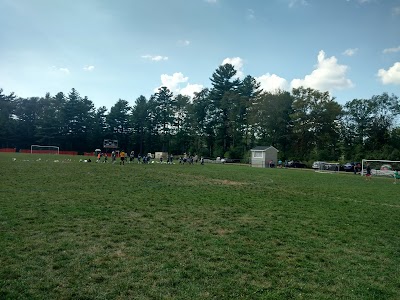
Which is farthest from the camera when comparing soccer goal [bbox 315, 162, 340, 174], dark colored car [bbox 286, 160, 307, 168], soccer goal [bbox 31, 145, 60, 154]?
soccer goal [bbox 31, 145, 60, 154]

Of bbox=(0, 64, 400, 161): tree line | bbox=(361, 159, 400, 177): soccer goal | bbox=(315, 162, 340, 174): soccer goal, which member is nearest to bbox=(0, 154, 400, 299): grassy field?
bbox=(361, 159, 400, 177): soccer goal

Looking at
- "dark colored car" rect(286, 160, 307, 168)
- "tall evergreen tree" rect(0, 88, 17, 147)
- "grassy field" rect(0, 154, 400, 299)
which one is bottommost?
"grassy field" rect(0, 154, 400, 299)

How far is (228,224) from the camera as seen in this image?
887 centimetres

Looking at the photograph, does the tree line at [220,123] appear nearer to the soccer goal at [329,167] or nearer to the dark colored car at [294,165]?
the dark colored car at [294,165]

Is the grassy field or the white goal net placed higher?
the white goal net

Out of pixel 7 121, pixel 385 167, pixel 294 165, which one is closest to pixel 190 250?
pixel 385 167

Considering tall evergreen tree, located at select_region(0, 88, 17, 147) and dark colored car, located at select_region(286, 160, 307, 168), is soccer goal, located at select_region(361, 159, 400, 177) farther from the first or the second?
tall evergreen tree, located at select_region(0, 88, 17, 147)

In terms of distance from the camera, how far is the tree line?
61.8 m

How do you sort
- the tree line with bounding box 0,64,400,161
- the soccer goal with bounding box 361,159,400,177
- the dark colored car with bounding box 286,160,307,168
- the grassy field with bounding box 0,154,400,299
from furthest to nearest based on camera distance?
the tree line with bounding box 0,64,400,161, the dark colored car with bounding box 286,160,307,168, the soccer goal with bounding box 361,159,400,177, the grassy field with bounding box 0,154,400,299

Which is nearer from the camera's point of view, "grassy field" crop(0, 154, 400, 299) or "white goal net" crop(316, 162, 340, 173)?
"grassy field" crop(0, 154, 400, 299)

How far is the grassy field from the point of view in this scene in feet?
15.4

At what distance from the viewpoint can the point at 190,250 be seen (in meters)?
6.42

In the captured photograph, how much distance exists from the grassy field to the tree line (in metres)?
53.0

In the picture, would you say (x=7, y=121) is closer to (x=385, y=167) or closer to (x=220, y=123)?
(x=220, y=123)
